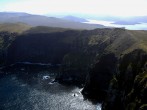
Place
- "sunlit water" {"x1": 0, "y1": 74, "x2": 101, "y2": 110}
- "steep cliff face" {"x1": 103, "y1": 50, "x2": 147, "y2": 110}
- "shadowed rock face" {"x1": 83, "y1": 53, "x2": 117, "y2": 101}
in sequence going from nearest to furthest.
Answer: "steep cliff face" {"x1": 103, "y1": 50, "x2": 147, "y2": 110}
"sunlit water" {"x1": 0, "y1": 74, "x2": 101, "y2": 110}
"shadowed rock face" {"x1": 83, "y1": 53, "x2": 117, "y2": 101}

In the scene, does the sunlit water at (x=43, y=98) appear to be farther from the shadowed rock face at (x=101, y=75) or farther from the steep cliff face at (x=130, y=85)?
the steep cliff face at (x=130, y=85)

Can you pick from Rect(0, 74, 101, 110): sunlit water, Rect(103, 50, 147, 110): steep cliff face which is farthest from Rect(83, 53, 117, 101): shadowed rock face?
Rect(103, 50, 147, 110): steep cliff face

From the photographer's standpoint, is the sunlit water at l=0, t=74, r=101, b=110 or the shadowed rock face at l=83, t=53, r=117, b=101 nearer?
the sunlit water at l=0, t=74, r=101, b=110

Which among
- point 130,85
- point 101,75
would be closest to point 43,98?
point 101,75

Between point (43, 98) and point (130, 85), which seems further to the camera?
point (43, 98)

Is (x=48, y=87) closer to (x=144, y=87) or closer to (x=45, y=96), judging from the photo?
(x=45, y=96)

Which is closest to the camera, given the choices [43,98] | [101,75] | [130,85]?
[130,85]

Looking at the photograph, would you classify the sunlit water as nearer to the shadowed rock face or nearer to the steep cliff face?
the shadowed rock face

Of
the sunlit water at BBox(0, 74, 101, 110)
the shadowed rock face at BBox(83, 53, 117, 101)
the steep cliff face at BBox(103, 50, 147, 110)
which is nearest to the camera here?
the steep cliff face at BBox(103, 50, 147, 110)

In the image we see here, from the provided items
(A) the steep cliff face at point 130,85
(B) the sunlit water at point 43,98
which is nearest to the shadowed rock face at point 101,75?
(B) the sunlit water at point 43,98

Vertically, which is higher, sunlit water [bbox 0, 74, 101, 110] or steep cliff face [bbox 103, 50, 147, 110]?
steep cliff face [bbox 103, 50, 147, 110]

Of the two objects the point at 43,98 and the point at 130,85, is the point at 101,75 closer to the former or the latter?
the point at 43,98

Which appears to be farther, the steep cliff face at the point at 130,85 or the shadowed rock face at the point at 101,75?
the shadowed rock face at the point at 101,75
